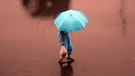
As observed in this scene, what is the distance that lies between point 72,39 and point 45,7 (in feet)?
8.26

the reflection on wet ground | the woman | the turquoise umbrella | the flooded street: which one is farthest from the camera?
the reflection on wet ground

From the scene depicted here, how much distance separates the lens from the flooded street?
7438 mm

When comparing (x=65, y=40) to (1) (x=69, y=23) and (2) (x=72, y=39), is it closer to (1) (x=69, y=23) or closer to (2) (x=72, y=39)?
(1) (x=69, y=23)

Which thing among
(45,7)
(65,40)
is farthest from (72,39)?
(45,7)

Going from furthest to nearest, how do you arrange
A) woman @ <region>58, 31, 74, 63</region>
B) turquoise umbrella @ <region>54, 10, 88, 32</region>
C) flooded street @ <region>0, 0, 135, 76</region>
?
flooded street @ <region>0, 0, 135, 76</region> < woman @ <region>58, 31, 74, 63</region> < turquoise umbrella @ <region>54, 10, 88, 32</region>

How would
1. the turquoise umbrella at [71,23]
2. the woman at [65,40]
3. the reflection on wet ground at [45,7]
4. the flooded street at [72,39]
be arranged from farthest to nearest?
the reflection on wet ground at [45,7] → the flooded street at [72,39] → the woman at [65,40] → the turquoise umbrella at [71,23]

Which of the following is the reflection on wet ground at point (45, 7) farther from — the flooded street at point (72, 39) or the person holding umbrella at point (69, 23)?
the person holding umbrella at point (69, 23)

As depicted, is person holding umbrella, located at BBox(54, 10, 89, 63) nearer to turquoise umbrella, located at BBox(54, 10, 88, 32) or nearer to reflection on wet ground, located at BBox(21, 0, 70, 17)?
turquoise umbrella, located at BBox(54, 10, 88, 32)

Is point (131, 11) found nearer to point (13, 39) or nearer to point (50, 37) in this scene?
point (50, 37)

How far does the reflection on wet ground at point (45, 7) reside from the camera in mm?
10242

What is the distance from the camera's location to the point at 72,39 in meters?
8.68

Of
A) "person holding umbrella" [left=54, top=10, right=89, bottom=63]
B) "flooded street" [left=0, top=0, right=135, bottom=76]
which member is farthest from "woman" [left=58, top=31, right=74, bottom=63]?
"flooded street" [left=0, top=0, right=135, bottom=76]

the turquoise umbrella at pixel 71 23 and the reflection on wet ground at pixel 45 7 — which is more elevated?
the reflection on wet ground at pixel 45 7

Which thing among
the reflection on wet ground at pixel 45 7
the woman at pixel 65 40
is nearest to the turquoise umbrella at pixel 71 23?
the woman at pixel 65 40
